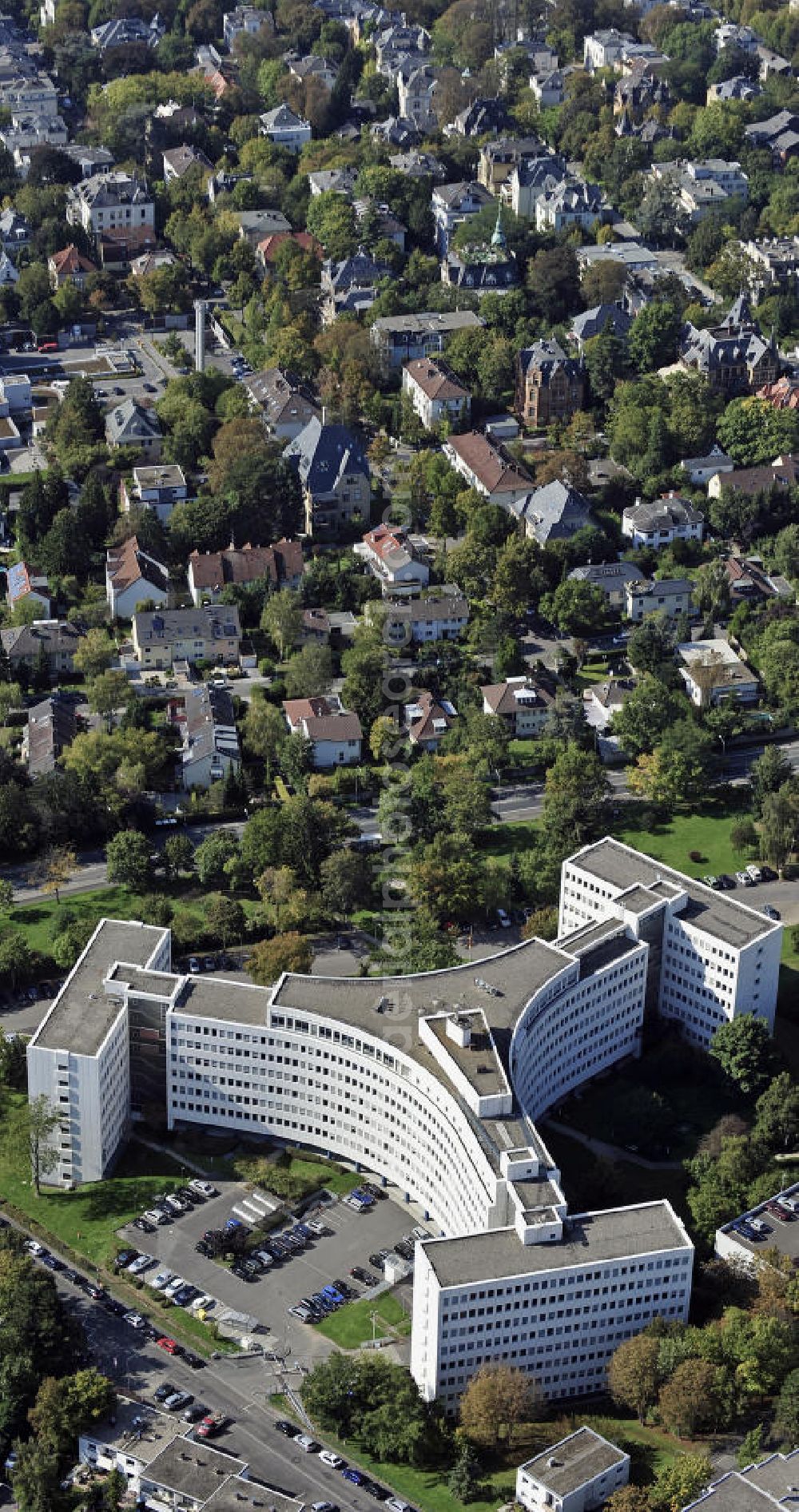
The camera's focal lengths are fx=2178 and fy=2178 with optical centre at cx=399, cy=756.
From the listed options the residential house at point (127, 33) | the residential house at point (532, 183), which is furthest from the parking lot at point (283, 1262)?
the residential house at point (127, 33)

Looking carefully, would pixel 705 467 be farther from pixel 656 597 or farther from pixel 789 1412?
pixel 789 1412

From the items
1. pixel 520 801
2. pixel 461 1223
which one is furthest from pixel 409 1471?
pixel 520 801

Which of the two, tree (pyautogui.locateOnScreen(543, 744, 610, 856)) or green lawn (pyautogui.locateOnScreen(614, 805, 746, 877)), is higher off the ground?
tree (pyautogui.locateOnScreen(543, 744, 610, 856))

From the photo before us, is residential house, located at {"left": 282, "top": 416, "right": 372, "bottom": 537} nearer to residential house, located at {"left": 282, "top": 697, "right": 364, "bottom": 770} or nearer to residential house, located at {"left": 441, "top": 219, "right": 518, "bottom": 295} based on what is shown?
residential house, located at {"left": 282, "top": 697, "right": 364, "bottom": 770}

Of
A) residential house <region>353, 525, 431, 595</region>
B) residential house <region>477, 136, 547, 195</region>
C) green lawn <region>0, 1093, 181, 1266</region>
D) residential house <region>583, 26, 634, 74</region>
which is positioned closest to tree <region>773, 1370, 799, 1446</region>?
green lawn <region>0, 1093, 181, 1266</region>

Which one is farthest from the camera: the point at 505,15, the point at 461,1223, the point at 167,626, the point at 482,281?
the point at 505,15

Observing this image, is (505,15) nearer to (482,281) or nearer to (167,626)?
(482,281)

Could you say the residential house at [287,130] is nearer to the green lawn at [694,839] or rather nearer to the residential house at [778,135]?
the residential house at [778,135]
